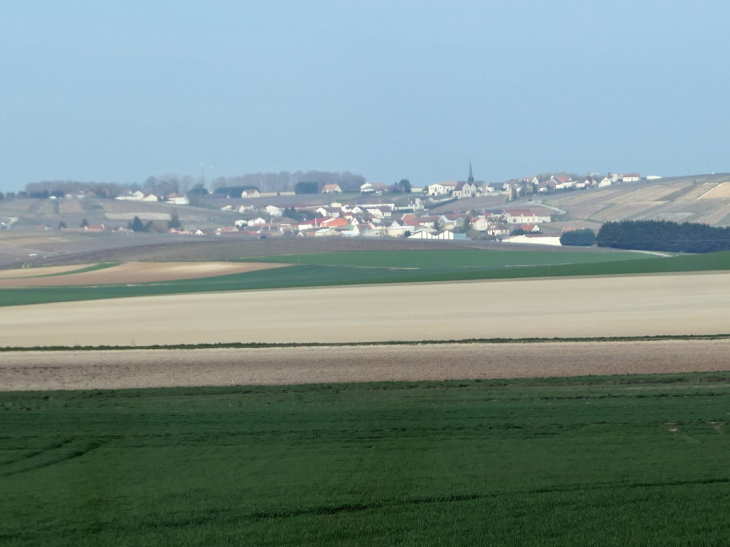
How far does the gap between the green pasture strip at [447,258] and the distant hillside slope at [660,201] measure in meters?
33.4

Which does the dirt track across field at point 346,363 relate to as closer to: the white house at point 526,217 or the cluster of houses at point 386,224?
the cluster of houses at point 386,224

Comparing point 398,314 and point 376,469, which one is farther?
point 398,314

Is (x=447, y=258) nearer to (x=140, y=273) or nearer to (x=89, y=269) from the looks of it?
(x=140, y=273)

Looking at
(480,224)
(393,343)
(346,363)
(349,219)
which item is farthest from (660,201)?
(346,363)

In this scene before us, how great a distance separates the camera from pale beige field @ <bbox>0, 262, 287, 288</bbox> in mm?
65250

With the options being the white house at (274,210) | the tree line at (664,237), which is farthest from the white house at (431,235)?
the white house at (274,210)

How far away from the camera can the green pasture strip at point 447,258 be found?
74.9m

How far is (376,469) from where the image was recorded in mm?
11891

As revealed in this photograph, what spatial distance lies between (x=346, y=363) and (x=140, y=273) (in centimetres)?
5030

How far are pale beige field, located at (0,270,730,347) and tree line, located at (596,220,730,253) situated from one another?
1675 inches

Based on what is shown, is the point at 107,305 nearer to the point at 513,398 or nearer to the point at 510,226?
the point at 513,398

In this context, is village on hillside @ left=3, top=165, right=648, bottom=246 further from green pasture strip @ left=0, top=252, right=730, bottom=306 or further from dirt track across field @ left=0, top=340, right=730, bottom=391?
dirt track across field @ left=0, top=340, right=730, bottom=391

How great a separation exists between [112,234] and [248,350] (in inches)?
3632

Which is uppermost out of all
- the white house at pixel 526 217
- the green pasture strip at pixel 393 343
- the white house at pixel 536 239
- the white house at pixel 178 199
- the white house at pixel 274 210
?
the white house at pixel 178 199
